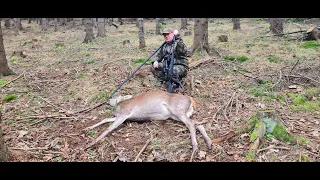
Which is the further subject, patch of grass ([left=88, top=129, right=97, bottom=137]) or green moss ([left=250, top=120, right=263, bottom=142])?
patch of grass ([left=88, top=129, right=97, bottom=137])

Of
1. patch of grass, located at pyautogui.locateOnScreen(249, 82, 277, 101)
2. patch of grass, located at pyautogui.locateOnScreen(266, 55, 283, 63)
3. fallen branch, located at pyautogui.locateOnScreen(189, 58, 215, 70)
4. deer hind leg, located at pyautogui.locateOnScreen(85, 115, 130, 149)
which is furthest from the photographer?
patch of grass, located at pyautogui.locateOnScreen(266, 55, 283, 63)

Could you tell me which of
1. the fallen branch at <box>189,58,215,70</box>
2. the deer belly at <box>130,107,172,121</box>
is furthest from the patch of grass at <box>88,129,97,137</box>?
the fallen branch at <box>189,58,215,70</box>

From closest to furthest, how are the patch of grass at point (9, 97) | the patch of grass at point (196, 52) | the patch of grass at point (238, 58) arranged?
the patch of grass at point (9, 97) → the patch of grass at point (238, 58) → the patch of grass at point (196, 52)

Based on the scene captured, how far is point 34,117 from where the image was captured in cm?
538

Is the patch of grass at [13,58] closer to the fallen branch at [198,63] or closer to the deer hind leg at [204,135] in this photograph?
the fallen branch at [198,63]

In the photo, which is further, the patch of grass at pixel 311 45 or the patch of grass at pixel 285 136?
the patch of grass at pixel 311 45

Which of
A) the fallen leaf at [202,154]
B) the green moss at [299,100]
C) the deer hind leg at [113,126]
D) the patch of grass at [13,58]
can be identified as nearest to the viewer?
the fallen leaf at [202,154]

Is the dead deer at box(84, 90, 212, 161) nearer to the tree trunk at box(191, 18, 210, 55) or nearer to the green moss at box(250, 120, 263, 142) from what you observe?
the green moss at box(250, 120, 263, 142)

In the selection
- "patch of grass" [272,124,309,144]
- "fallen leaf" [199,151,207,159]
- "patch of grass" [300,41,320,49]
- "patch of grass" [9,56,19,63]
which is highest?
"patch of grass" [300,41,320,49]

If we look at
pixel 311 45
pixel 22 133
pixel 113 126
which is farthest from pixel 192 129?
pixel 311 45

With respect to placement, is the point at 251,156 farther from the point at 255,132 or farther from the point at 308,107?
the point at 308,107

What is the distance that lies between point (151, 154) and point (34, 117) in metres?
2.48

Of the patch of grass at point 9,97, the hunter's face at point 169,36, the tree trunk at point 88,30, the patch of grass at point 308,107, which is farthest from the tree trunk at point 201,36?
the tree trunk at point 88,30

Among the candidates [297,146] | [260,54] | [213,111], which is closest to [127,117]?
[213,111]
